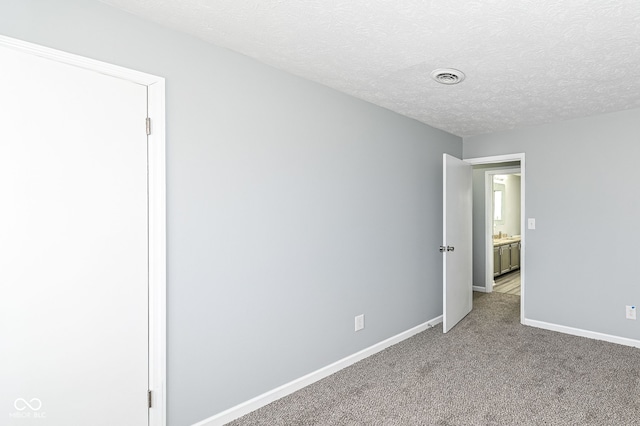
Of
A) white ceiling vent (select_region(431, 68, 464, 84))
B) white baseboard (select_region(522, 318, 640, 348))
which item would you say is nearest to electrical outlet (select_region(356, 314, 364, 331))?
white ceiling vent (select_region(431, 68, 464, 84))

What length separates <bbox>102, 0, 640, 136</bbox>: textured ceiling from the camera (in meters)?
1.77

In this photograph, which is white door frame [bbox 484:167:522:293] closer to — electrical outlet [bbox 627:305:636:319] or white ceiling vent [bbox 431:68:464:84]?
electrical outlet [bbox 627:305:636:319]

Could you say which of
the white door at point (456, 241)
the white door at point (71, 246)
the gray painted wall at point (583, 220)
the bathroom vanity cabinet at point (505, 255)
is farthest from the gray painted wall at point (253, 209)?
the bathroom vanity cabinet at point (505, 255)

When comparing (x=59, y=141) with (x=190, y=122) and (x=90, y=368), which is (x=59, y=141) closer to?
(x=190, y=122)

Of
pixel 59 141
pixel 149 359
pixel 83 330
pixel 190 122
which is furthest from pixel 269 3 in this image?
pixel 149 359

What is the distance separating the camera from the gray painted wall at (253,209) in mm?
2004

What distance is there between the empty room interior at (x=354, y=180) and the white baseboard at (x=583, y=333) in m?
0.02

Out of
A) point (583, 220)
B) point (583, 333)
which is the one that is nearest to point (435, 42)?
point (583, 220)

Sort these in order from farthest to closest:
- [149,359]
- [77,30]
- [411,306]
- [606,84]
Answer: [411,306] → [606,84] → [149,359] → [77,30]

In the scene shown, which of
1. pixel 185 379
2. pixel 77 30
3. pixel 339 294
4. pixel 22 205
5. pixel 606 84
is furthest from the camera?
pixel 339 294

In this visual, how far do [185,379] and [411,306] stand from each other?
246 centimetres

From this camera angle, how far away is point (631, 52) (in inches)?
87.0

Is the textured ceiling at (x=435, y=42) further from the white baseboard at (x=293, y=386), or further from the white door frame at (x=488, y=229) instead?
the white door frame at (x=488, y=229)

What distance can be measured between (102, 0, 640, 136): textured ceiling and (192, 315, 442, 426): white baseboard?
7.25 feet
